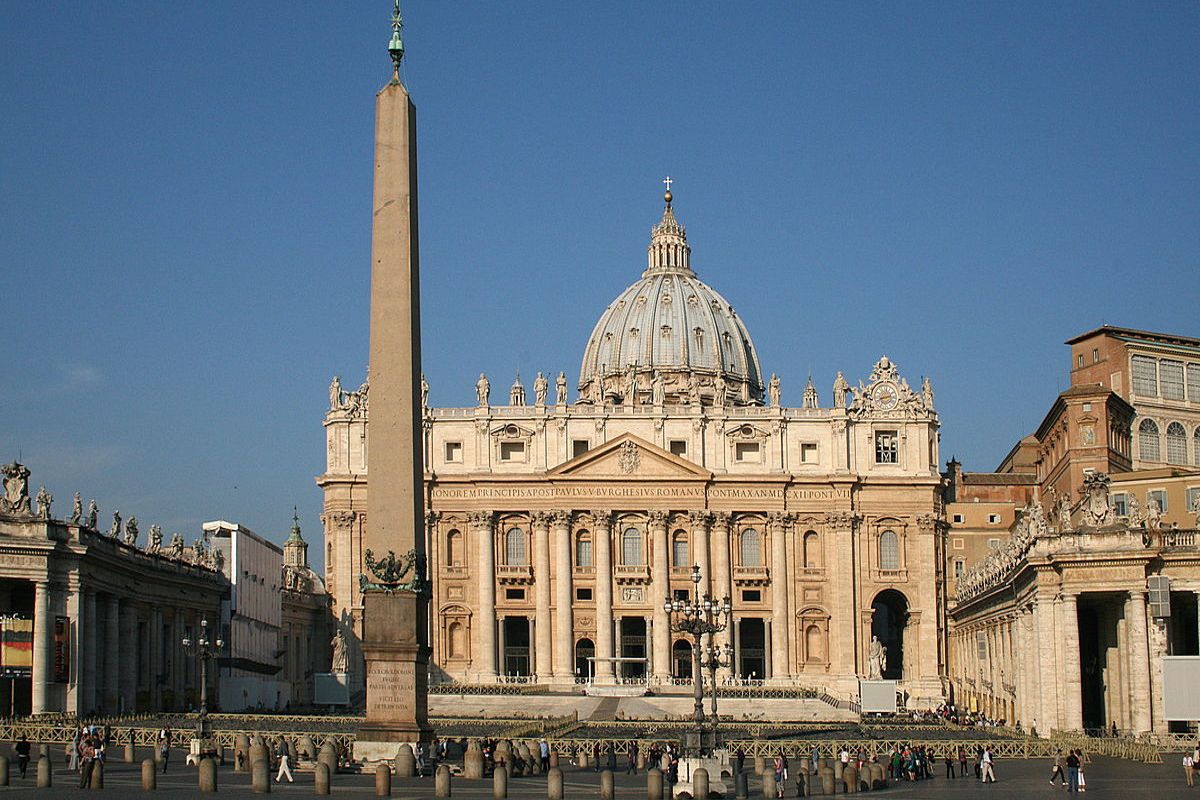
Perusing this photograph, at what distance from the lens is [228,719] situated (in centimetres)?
6100

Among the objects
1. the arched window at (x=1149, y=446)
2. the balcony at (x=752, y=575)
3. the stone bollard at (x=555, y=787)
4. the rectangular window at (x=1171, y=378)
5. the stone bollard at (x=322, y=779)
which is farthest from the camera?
the balcony at (x=752, y=575)

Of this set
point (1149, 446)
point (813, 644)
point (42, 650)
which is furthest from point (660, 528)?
point (42, 650)

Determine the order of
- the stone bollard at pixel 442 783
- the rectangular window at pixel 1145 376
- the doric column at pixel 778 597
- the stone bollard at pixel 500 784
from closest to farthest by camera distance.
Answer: the stone bollard at pixel 442 783 → the stone bollard at pixel 500 784 → the rectangular window at pixel 1145 376 → the doric column at pixel 778 597

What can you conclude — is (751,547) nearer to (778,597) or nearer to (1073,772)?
(778,597)

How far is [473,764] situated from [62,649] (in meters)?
22.6

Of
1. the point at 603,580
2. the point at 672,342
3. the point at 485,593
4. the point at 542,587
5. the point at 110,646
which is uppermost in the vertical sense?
the point at 672,342

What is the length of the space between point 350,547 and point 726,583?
20677mm

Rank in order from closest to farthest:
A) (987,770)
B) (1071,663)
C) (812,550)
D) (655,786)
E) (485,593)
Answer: (655,786) → (987,770) → (1071,663) → (485,593) → (812,550)

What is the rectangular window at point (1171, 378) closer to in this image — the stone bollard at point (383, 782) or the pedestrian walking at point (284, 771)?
the pedestrian walking at point (284, 771)

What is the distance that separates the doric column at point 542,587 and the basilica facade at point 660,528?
0.34 ft

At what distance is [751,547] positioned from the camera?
103312mm

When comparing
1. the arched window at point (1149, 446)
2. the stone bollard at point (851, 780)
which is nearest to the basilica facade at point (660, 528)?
the arched window at point (1149, 446)

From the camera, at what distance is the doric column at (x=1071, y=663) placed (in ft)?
190

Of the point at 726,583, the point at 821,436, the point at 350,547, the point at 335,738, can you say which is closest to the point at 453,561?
the point at 350,547
